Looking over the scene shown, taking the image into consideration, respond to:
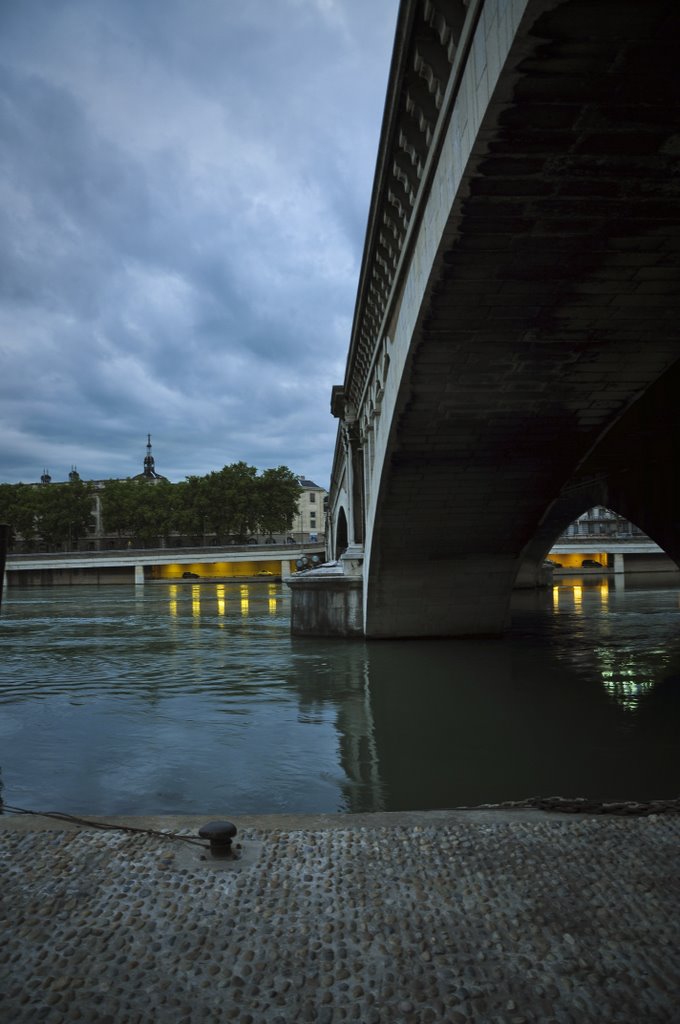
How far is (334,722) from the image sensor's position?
986 centimetres

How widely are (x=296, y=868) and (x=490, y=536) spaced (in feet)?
43.9

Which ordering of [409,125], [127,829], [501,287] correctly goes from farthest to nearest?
1. [501,287]
2. [409,125]
3. [127,829]

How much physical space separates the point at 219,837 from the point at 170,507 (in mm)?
80489

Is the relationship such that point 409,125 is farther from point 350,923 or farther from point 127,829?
point 350,923

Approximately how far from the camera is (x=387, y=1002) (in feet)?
8.67

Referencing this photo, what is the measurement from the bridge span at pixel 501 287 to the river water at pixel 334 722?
8.74 ft

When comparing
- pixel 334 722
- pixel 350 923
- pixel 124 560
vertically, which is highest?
pixel 124 560

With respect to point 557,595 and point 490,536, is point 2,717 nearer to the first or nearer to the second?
point 490,536

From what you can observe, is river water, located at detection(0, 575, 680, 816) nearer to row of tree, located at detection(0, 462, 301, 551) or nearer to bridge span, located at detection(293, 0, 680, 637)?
bridge span, located at detection(293, 0, 680, 637)

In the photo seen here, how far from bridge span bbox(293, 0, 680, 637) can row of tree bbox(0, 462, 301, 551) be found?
202 feet

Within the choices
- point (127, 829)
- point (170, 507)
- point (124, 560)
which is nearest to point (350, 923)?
point (127, 829)

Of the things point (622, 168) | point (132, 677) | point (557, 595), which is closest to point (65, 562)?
point (557, 595)

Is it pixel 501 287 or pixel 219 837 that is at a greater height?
pixel 501 287

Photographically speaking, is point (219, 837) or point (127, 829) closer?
point (219, 837)
